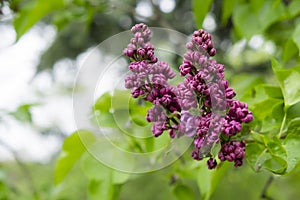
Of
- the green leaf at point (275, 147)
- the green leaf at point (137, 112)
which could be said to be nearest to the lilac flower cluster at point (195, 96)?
the green leaf at point (275, 147)

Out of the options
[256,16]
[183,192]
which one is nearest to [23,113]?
[183,192]

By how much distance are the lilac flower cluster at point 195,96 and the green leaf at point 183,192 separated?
69 centimetres

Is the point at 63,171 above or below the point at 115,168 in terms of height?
below

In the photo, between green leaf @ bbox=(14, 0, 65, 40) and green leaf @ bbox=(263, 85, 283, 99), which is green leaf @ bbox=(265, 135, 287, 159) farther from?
green leaf @ bbox=(14, 0, 65, 40)

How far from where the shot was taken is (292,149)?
2.84ft

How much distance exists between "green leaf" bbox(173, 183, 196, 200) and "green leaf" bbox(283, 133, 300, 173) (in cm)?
60

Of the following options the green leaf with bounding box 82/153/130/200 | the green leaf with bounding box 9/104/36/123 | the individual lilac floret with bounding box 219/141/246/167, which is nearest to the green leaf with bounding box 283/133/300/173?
the individual lilac floret with bounding box 219/141/246/167

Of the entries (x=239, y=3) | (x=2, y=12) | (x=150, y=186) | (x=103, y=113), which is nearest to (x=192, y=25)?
(x=150, y=186)

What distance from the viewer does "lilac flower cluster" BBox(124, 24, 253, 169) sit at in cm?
75

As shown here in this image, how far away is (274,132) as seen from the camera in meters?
1.00

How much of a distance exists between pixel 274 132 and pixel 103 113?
0.45 m

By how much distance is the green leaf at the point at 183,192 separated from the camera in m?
1.45

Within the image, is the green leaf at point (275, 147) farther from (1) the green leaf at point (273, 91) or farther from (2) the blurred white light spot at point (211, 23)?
(2) the blurred white light spot at point (211, 23)

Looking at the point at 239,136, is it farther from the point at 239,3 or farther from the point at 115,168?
the point at 239,3
